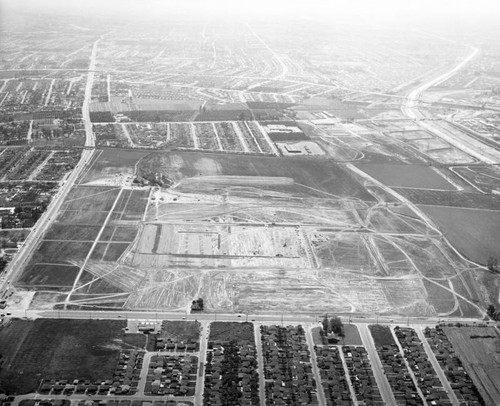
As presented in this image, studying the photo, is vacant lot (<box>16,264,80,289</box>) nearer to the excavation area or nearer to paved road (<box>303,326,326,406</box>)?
the excavation area

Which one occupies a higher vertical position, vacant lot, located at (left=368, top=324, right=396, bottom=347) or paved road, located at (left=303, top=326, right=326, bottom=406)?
vacant lot, located at (left=368, top=324, right=396, bottom=347)

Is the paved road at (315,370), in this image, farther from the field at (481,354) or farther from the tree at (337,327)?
the field at (481,354)

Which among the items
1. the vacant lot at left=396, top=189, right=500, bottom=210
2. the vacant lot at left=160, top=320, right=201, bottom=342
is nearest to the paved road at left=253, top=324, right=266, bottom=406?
the vacant lot at left=160, top=320, right=201, bottom=342

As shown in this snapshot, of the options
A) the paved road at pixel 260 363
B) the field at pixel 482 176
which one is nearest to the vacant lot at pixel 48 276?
the paved road at pixel 260 363

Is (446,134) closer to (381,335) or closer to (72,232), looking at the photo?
(381,335)

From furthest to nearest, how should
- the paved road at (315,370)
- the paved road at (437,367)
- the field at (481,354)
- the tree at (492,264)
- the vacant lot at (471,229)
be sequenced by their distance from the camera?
the vacant lot at (471,229) < the tree at (492,264) < the field at (481,354) < the paved road at (437,367) < the paved road at (315,370)

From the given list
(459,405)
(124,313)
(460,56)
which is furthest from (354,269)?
(460,56)
